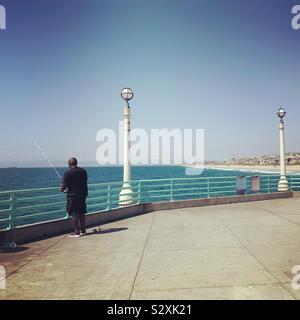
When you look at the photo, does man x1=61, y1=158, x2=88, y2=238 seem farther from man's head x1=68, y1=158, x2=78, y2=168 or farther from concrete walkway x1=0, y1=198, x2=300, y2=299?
concrete walkway x1=0, y1=198, x2=300, y2=299

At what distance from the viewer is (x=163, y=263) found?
577 centimetres

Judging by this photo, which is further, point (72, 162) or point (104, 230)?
point (104, 230)

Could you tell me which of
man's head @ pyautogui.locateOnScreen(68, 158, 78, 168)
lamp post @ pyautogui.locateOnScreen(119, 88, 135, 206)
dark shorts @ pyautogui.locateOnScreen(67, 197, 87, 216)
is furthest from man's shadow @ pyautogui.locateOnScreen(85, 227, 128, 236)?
lamp post @ pyautogui.locateOnScreen(119, 88, 135, 206)

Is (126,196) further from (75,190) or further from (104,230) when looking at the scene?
(75,190)

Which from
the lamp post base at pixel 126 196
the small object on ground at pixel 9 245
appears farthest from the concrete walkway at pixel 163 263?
the lamp post base at pixel 126 196

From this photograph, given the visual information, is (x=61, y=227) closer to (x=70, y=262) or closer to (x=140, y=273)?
(x=70, y=262)

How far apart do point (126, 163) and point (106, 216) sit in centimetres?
226

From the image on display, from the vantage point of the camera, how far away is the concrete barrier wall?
786 centimetres

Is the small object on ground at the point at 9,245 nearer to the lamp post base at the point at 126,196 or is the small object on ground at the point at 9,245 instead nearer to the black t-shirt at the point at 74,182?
the black t-shirt at the point at 74,182

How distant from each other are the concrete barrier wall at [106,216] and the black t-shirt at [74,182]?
1.26 metres

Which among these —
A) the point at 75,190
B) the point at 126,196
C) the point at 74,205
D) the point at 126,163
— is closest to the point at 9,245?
the point at 74,205
